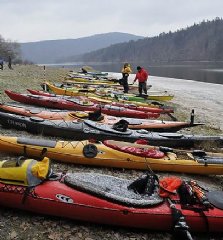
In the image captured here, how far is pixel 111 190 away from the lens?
5.36 meters

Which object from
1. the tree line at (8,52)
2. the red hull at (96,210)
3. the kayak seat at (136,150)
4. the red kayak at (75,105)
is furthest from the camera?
the tree line at (8,52)

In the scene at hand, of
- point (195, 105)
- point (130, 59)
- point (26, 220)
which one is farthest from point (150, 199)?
point (130, 59)

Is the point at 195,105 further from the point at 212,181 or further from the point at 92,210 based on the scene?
the point at 92,210

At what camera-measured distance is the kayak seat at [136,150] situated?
7.21 meters

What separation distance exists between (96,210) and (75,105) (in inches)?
309

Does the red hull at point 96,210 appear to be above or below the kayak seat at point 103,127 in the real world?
below

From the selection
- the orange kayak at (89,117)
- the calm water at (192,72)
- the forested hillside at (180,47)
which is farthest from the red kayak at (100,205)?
the forested hillside at (180,47)

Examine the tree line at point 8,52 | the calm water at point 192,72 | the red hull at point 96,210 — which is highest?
the tree line at point 8,52

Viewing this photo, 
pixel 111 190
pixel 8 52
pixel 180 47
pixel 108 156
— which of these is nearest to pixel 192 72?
pixel 8 52

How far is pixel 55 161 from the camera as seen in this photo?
23.8 ft

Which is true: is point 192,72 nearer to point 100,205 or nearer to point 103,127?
point 103,127

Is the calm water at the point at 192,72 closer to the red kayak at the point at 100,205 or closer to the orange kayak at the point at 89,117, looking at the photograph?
the orange kayak at the point at 89,117

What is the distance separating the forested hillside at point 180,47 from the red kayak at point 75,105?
9900 cm

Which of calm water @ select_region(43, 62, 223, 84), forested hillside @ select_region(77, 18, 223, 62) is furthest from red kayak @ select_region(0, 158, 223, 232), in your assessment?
forested hillside @ select_region(77, 18, 223, 62)
